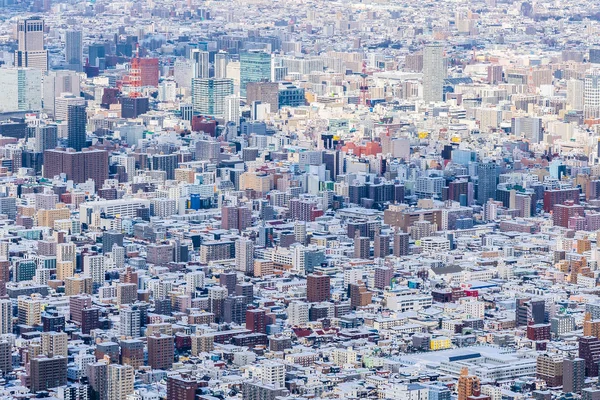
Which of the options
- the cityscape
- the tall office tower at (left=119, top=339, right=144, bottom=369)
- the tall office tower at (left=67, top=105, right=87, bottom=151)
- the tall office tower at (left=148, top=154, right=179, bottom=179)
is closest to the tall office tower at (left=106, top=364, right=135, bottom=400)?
the cityscape

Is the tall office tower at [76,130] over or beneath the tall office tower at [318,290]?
over

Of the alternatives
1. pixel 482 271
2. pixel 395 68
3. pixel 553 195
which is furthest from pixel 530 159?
pixel 395 68

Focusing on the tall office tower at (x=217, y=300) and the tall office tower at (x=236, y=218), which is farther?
the tall office tower at (x=236, y=218)

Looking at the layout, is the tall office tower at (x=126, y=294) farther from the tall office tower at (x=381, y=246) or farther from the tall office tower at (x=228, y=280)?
the tall office tower at (x=381, y=246)

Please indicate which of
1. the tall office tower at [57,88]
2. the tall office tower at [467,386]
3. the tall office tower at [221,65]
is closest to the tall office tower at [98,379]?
the tall office tower at [467,386]

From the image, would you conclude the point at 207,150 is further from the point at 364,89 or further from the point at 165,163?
the point at 364,89

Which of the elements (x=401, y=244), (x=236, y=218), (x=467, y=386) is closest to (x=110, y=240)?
(x=236, y=218)
